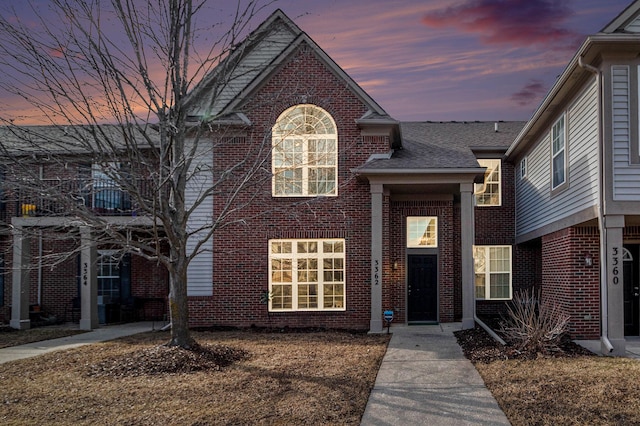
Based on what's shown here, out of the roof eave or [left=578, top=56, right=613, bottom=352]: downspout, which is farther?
[left=578, top=56, right=613, bottom=352]: downspout

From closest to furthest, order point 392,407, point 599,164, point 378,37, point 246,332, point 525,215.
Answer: point 392,407 < point 599,164 < point 378,37 < point 246,332 < point 525,215

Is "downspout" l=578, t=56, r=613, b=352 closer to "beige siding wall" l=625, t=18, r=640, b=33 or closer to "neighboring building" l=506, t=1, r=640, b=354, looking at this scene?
"neighboring building" l=506, t=1, r=640, b=354

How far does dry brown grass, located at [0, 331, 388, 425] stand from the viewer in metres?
7.03

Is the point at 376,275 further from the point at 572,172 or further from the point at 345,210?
the point at 572,172

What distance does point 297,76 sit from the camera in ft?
53.6

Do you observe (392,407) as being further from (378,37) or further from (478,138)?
(478,138)

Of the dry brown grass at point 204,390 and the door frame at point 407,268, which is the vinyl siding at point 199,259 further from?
A: the door frame at point 407,268

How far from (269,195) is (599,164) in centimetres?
845

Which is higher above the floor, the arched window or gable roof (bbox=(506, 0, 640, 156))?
gable roof (bbox=(506, 0, 640, 156))

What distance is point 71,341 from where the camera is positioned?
14.2m

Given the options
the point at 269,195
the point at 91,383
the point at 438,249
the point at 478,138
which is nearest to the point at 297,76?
the point at 269,195

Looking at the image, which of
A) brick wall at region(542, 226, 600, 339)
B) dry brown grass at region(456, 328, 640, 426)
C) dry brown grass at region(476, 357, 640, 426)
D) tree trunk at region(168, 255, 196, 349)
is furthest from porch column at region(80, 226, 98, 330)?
brick wall at region(542, 226, 600, 339)

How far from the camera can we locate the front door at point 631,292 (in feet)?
45.3

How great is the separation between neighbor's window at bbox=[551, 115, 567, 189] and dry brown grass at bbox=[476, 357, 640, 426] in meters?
5.53
